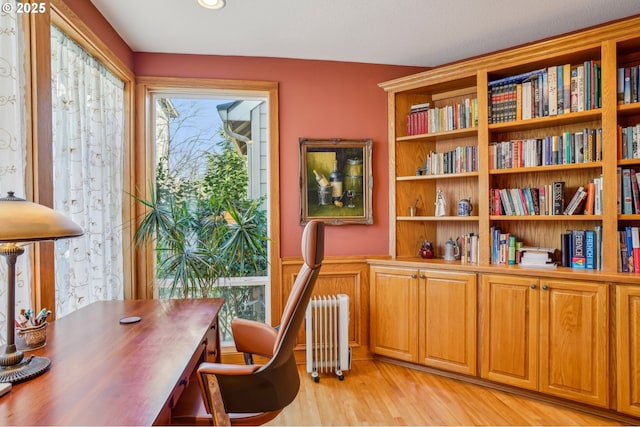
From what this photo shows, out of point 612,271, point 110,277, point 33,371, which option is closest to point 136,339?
point 33,371

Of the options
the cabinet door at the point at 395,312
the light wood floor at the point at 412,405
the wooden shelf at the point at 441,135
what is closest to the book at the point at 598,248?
the light wood floor at the point at 412,405

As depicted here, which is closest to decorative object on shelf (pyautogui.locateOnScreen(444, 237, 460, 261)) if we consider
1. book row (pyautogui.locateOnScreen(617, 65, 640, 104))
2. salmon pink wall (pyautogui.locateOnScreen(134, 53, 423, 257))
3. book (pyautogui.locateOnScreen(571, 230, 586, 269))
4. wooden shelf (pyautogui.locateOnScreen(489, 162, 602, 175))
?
salmon pink wall (pyautogui.locateOnScreen(134, 53, 423, 257))

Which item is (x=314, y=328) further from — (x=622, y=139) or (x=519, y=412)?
(x=622, y=139)

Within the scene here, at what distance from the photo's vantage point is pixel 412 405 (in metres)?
2.31

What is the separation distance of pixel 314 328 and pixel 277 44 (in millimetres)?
2274

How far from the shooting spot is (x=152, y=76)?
281 centimetres

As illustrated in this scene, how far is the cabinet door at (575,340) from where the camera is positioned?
2119 millimetres

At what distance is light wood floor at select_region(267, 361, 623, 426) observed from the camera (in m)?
2.14

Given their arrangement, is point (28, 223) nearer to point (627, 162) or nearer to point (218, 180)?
point (218, 180)

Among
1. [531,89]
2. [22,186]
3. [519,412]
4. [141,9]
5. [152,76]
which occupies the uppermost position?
[141,9]

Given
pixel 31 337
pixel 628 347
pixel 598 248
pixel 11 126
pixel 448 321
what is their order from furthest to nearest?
1. pixel 448 321
2. pixel 598 248
3. pixel 628 347
4. pixel 11 126
5. pixel 31 337

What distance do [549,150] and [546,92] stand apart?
0.41m

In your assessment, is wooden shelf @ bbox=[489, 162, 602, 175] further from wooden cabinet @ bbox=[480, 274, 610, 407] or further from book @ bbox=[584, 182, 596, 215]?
wooden cabinet @ bbox=[480, 274, 610, 407]

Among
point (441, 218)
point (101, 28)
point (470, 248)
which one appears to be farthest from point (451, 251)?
point (101, 28)
